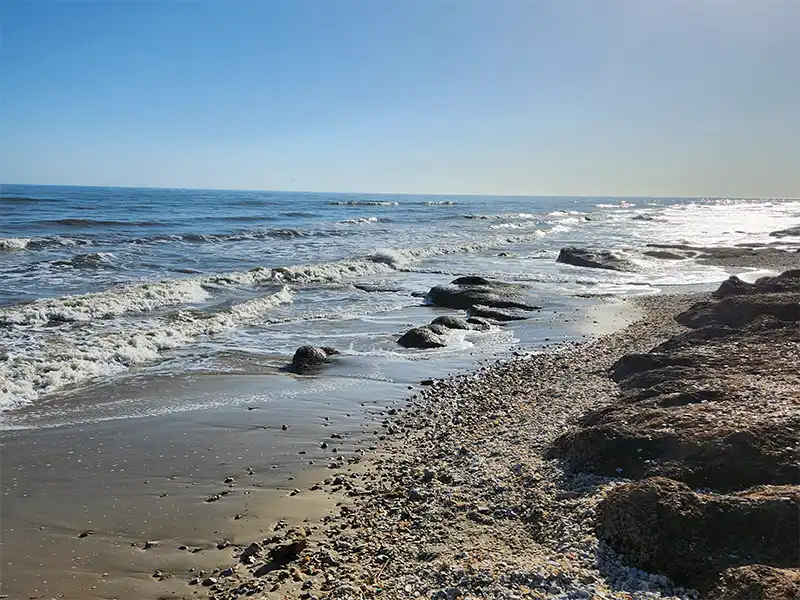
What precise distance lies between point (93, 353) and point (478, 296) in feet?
35.1

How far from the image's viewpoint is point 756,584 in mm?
3305

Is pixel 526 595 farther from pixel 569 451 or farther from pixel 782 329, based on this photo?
pixel 782 329

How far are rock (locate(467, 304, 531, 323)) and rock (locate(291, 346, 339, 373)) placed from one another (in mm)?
5388

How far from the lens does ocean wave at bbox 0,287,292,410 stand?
9195mm

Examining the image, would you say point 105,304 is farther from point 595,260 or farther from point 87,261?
point 595,260

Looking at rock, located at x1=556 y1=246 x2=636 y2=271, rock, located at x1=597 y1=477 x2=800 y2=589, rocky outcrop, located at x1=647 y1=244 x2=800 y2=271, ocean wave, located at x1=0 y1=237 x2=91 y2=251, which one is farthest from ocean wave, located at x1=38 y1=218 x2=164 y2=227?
rock, located at x1=597 y1=477 x2=800 y2=589

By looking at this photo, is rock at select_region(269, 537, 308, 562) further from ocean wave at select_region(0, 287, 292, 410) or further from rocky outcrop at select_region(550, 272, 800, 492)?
ocean wave at select_region(0, 287, 292, 410)

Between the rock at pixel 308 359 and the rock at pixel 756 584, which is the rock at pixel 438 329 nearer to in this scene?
the rock at pixel 308 359

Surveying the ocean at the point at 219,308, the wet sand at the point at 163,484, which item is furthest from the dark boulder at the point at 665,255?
the wet sand at the point at 163,484

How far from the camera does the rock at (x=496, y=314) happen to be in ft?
51.2

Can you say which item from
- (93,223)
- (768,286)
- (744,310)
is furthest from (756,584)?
(93,223)

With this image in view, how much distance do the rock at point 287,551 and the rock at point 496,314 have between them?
10859 millimetres

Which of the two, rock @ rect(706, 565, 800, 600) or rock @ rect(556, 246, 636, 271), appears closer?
rock @ rect(706, 565, 800, 600)

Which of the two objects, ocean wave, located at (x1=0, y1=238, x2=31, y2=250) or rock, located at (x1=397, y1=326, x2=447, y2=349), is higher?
ocean wave, located at (x1=0, y1=238, x2=31, y2=250)
